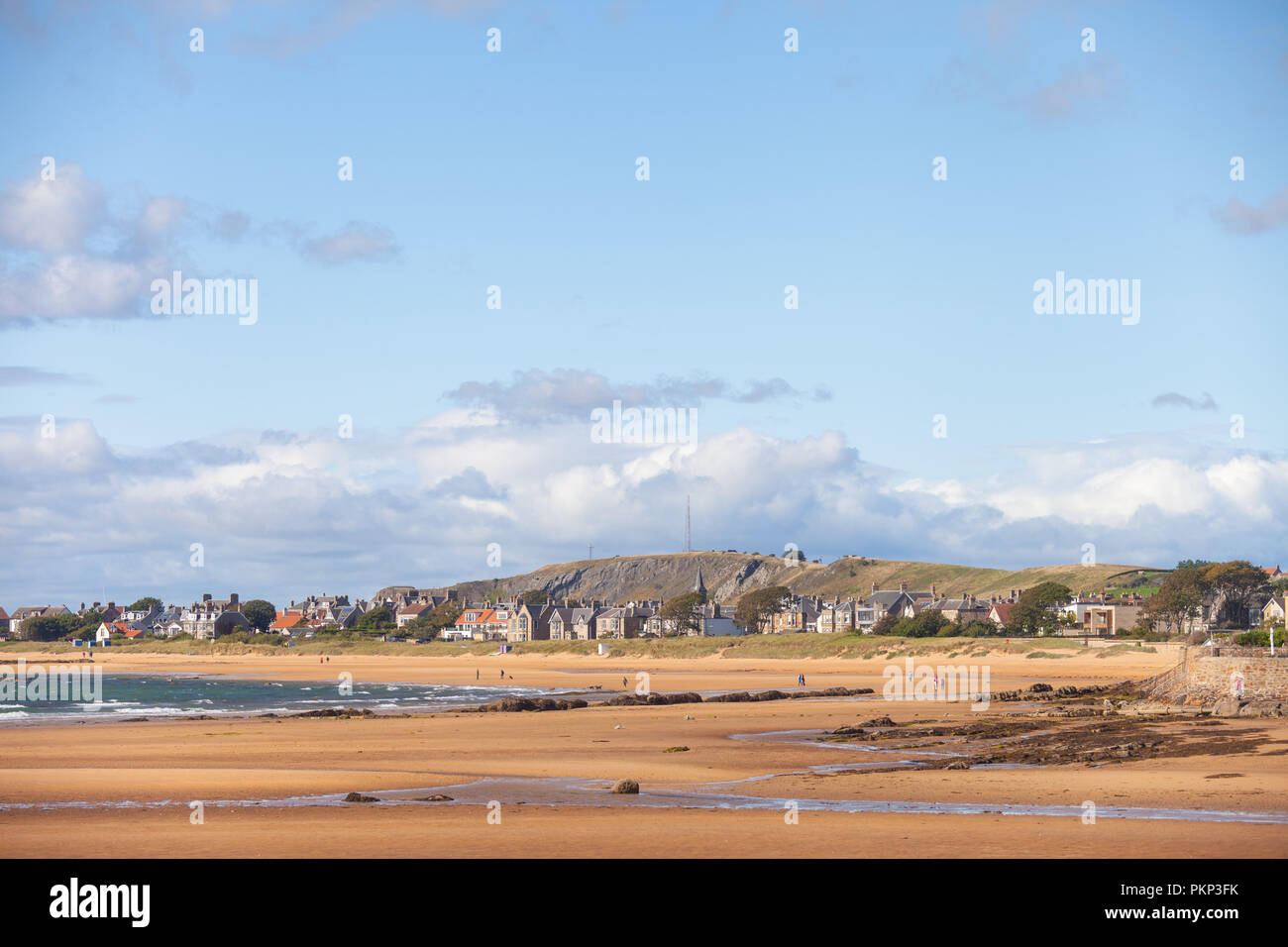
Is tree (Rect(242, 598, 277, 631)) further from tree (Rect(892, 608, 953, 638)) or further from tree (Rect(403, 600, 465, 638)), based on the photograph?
tree (Rect(892, 608, 953, 638))

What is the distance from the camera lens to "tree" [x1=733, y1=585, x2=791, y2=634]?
127m

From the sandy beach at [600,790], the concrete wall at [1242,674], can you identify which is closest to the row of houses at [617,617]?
the concrete wall at [1242,674]

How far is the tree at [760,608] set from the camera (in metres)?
127

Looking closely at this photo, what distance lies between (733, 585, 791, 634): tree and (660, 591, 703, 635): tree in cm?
520

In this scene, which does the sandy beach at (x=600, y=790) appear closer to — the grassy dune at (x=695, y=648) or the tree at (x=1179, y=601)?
the grassy dune at (x=695, y=648)

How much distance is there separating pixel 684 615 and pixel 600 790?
106992mm

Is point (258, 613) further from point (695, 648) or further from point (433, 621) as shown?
point (695, 648)

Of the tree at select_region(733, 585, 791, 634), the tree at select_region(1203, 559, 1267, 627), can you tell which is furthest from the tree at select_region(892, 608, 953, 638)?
the tree at select_region(733, 585, 791, 634)

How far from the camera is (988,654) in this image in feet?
253

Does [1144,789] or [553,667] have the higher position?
[1144,789]

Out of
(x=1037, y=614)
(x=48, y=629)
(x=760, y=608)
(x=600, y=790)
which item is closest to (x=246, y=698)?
Result: (x=600, y=790)
